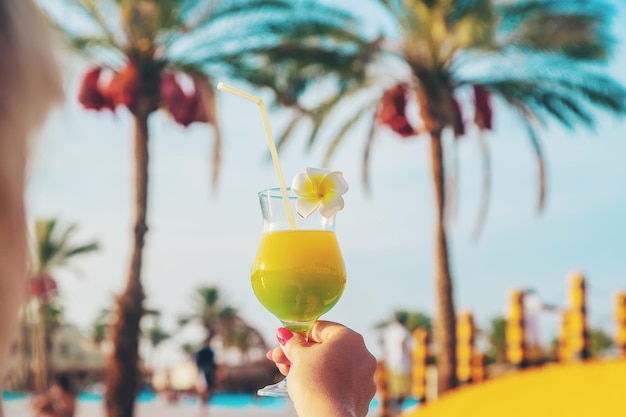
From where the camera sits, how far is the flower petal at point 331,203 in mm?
2100

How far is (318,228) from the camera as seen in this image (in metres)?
2.26

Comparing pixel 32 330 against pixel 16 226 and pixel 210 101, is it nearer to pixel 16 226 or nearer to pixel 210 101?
pixel 16 226

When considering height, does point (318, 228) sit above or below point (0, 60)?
below

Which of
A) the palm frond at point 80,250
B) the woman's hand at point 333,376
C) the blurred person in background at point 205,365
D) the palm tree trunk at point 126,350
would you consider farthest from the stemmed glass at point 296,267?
the palm frond at point 80,250

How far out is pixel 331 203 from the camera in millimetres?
2105

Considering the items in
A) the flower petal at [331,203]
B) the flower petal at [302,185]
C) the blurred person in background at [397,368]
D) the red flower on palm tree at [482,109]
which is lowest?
the blurred person in background at [397,368]

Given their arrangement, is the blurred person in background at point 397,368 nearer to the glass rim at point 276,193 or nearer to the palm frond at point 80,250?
the glass rim at point 276,193

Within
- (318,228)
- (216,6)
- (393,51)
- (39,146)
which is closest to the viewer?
(39,146)

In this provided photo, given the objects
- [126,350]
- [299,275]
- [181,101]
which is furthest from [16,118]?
[181,101]

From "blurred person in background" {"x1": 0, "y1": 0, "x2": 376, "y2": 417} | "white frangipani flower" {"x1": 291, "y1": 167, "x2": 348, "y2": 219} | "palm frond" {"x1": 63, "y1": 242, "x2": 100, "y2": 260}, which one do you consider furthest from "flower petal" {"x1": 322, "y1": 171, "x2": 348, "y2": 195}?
"palm frond" {"x1": 63, "y1": 242, "x2": 100, "y2": 260}

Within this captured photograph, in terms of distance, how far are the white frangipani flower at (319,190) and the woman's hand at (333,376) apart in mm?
456

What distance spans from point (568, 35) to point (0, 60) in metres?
13.5

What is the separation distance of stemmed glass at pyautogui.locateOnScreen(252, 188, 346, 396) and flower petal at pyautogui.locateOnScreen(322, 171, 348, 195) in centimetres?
9

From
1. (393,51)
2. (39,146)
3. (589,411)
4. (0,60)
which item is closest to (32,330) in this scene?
(39,146)
